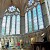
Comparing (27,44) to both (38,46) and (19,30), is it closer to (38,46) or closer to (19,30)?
(19,30)

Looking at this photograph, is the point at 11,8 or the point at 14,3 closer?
the point at 11,8

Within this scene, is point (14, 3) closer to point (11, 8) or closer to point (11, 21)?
point (11, 8)

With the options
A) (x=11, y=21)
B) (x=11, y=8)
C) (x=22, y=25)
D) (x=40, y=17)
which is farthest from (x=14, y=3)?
(x=40, y=17)

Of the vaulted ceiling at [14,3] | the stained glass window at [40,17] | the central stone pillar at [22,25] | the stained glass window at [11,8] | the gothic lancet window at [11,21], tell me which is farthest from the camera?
the stained glass window at [11,8]

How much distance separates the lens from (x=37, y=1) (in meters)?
11.8

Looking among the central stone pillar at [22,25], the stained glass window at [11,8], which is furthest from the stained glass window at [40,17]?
the stained glass window at [11,8]

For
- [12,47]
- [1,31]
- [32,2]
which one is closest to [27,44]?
[12,47]

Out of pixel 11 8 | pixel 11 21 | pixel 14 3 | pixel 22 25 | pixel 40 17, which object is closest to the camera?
pixel 40 17

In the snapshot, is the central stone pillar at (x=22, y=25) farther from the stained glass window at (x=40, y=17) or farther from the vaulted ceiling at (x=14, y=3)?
the stained glass window at (x=40, y=17)

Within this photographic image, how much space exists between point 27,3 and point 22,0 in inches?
20.1

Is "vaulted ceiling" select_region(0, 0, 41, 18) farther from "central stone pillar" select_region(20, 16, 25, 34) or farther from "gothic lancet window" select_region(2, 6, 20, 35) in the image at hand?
"central stone pillar" select_region(20, 16, 25, 34)

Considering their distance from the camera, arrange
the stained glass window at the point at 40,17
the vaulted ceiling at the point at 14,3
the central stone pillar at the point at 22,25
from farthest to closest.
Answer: the vaulted ceiling at the point at 14,3, the central stone pillar at the point at 22,25, the stained glass window at the point at 40,17

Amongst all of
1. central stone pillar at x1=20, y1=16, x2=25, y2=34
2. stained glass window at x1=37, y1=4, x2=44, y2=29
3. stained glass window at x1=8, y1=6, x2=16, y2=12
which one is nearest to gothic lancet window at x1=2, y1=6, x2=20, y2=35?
stained glass window at x1=8, y1=6, x2=16, y2=12

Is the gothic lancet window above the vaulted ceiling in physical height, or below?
below
